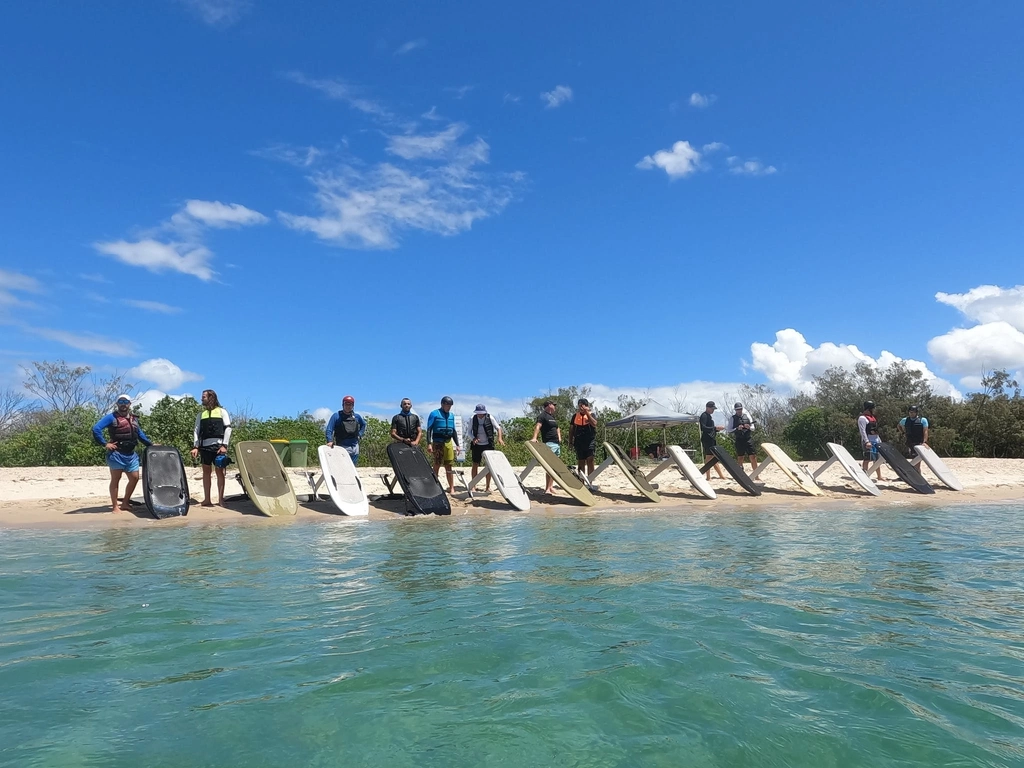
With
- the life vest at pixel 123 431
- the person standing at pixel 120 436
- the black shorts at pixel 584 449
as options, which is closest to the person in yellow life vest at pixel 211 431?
the person standing at pixel 120 436

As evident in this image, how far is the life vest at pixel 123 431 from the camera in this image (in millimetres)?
9945

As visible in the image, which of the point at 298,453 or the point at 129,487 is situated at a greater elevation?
the point at 298,453

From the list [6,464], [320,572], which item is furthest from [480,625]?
[6,464]

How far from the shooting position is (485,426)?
12445 mm

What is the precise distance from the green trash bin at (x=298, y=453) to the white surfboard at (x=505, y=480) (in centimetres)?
462

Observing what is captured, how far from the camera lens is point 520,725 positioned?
2842mm

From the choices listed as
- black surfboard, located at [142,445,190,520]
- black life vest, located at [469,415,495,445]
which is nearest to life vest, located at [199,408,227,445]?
black surfboard, located at [142,445,190,520]

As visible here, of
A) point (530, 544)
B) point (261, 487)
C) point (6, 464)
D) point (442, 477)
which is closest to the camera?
point (530, 544)

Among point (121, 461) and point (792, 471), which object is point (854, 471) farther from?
point (121, 461)

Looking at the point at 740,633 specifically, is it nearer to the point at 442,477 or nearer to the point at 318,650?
the point at 318,650

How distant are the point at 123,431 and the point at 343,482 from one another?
3193 millimetres

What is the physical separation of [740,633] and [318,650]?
7.74ft

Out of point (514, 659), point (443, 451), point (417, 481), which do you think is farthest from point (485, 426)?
point (514, 659)

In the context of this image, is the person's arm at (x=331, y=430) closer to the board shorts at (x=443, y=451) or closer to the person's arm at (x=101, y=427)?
the board shorts at (x=443, y=451)
